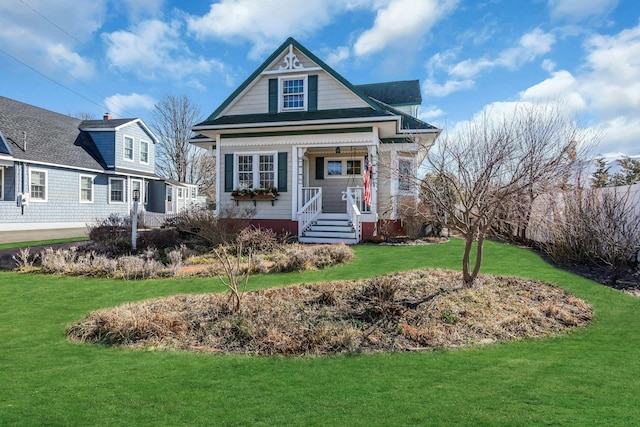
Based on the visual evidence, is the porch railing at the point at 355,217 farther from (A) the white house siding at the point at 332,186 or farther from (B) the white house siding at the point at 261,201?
(A) the white house siding at the point at 332,186

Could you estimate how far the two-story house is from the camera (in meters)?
14.0

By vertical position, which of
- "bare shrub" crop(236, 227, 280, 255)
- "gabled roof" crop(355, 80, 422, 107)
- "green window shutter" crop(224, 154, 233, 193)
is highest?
"gabled roof" crop(355, 80, 422, 107)

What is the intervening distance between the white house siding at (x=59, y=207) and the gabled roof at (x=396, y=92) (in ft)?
52.4

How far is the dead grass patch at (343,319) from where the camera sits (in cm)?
454

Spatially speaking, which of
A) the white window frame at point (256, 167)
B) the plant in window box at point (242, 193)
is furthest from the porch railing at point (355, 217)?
the plant in window box at point (242, 193)

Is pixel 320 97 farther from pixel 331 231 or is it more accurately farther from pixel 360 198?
pixel 331 231

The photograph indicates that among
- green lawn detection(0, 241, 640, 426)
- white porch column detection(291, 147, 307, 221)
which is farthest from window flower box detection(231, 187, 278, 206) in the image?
green lawn detection(0, 241, 640, 426)

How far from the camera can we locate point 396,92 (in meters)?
22.2

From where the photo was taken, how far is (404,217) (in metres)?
14.7

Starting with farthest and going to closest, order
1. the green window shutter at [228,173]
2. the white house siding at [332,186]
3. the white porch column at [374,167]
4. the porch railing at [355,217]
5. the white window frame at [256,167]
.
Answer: the white house siding at [332,186] → the green window shutter at [228,173] → the white window frame at [256,167] → the white porch column at [374,167] → the porch railing at [355,217]

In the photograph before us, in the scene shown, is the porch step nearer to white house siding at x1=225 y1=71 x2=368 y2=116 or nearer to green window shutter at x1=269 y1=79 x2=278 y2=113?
white house siding at x1=225 y1=71 x2=368 y2=116

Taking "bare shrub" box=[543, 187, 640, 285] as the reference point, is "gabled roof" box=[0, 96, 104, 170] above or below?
above

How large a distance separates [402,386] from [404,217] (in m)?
11.6

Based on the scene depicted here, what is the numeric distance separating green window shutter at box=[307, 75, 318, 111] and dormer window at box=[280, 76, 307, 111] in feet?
0.67
